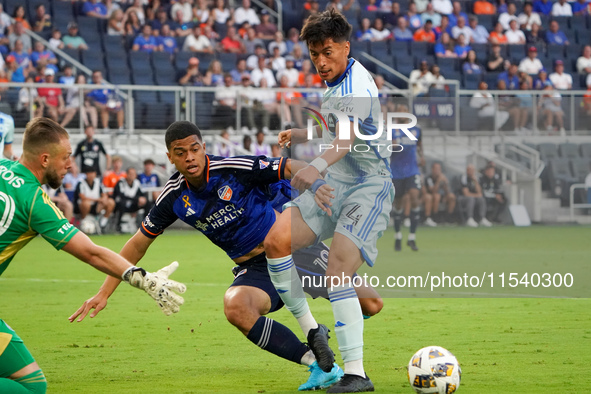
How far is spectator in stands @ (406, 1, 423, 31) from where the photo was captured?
24891 mm

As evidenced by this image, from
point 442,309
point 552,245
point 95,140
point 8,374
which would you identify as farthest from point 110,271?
point 95,140

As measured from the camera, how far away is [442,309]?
28.9 feet

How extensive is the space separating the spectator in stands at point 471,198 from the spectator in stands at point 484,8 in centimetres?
992

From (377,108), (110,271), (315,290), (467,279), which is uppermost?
(377,108)

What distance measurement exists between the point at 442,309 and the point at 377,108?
3.89 meters

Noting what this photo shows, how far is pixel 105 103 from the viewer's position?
18.6 meters

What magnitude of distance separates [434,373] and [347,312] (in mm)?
640

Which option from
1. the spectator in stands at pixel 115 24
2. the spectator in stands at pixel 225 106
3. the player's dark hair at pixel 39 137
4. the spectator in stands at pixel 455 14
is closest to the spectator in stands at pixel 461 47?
the spectator in stands at pixel 455 14

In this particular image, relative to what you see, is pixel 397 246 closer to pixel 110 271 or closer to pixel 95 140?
pixel 95 140

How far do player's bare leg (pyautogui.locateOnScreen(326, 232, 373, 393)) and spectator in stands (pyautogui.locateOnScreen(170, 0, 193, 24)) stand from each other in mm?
17548

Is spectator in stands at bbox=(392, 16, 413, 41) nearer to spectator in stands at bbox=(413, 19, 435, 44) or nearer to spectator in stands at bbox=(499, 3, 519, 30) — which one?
spectator in stands at bbox=(413, 19, 435, 44)

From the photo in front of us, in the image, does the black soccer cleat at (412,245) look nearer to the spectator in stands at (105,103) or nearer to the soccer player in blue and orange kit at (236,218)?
the spectator in stands at (105,103)

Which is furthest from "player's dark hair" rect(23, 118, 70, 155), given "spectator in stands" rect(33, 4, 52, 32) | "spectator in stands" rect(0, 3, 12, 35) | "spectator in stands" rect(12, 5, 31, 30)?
"spectator in stands" rect(33, 4, 52, 32)

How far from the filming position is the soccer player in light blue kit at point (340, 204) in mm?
5141
